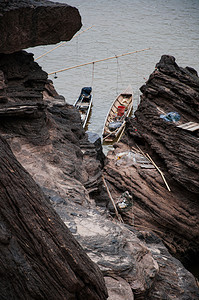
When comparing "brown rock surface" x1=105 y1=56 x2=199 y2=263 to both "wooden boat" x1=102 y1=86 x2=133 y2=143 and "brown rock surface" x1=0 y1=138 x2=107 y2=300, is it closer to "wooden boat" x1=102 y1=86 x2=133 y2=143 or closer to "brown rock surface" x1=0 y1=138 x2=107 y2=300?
"wooden boat" x1=102 y1=86 x2=133 y2=143

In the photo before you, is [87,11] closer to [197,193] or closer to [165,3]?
[165,3]

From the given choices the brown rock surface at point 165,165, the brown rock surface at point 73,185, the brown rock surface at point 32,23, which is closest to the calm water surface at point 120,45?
the brown rock surface at point 165,165

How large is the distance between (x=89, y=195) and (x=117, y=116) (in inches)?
553

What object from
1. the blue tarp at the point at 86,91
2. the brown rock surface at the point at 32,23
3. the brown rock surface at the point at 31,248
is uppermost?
the brown rock surface at the point at 32,23

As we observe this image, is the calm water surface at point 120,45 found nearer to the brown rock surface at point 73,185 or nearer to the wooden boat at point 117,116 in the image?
the wooden boat at point 117,116

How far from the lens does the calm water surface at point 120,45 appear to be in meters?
26.2

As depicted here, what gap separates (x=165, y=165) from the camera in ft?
48.0

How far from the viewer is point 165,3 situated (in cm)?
3572

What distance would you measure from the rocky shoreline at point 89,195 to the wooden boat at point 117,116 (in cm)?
495

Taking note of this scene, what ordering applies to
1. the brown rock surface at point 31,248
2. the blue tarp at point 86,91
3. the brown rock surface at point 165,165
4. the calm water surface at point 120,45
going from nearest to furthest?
the brown rock surface at point 31,248, the brown rock surface at point 165,165, the blue tarp at point 86,91, the calm water surface at point 120,45

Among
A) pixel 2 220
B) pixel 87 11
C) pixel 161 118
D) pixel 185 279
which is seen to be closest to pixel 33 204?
pixel 2 220

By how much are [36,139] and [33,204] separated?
5008 millimetres

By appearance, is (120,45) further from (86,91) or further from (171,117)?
(171,117)

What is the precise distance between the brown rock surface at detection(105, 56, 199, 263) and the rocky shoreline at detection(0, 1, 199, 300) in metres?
0.04
